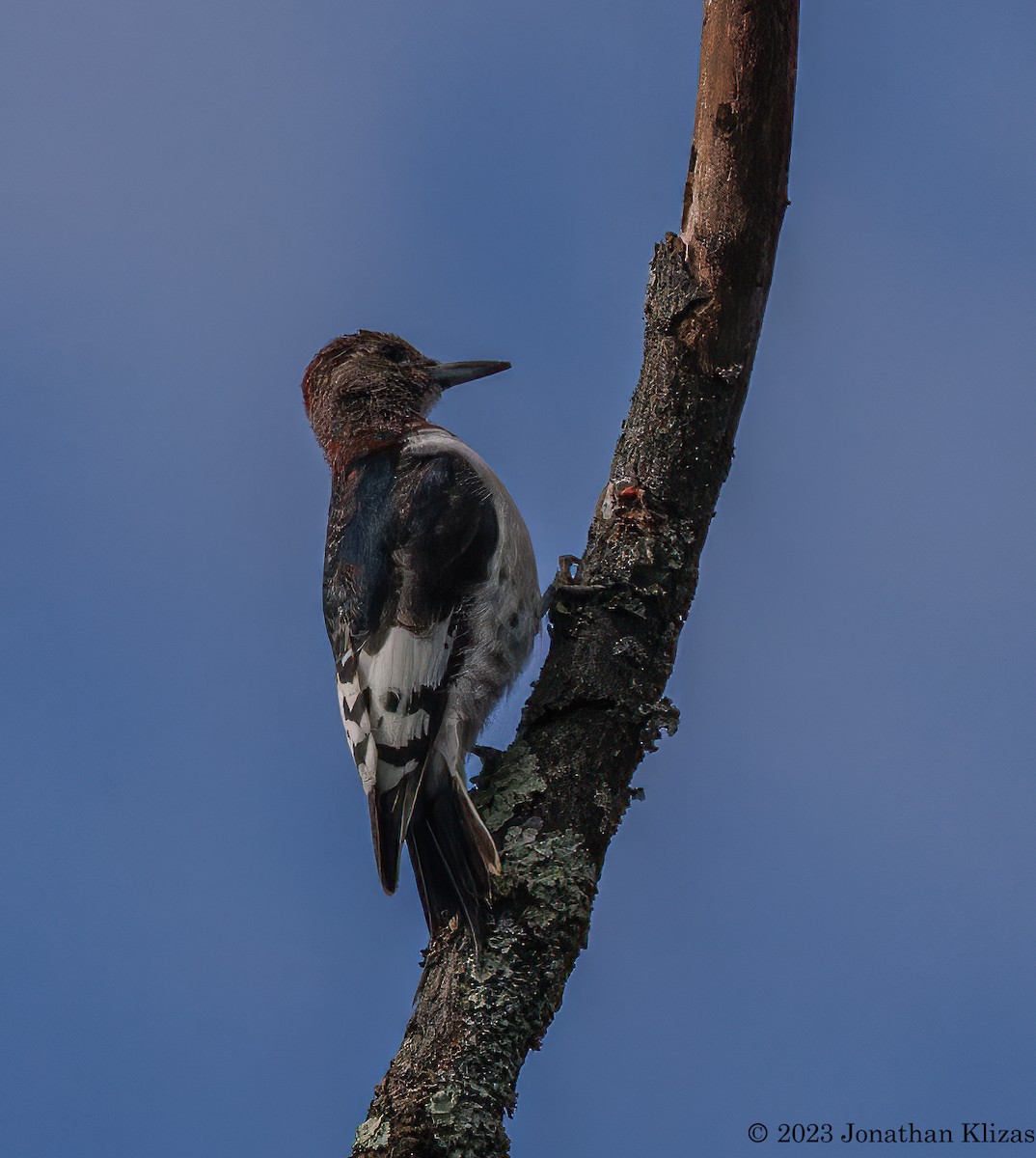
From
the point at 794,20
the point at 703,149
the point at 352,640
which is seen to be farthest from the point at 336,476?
the point at 794,20

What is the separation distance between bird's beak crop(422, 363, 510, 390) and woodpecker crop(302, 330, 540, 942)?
579mm

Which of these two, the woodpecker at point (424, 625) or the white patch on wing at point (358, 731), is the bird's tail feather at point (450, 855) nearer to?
the woodpecker at point (424, 625)

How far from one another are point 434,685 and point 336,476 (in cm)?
117

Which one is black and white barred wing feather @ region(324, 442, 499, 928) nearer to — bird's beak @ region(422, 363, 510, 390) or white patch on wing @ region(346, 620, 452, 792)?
white patch on wing @ region(346, 620, 452, 792)

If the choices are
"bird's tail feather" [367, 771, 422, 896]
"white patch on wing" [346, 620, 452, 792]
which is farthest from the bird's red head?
"bird's tail feather" [367, 771, 422, 896]

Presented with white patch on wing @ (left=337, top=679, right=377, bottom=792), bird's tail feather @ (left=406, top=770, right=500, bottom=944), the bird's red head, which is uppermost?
the bird's red head

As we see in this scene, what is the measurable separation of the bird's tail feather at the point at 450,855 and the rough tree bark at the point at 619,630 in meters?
0.04

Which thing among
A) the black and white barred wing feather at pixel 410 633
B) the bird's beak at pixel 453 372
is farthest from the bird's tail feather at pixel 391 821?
the bird's beak at pixel 453 372

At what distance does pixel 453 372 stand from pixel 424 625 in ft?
4.95

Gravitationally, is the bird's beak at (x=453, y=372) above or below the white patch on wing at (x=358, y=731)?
above

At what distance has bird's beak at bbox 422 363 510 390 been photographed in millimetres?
4988

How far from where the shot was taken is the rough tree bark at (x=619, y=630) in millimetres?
2734

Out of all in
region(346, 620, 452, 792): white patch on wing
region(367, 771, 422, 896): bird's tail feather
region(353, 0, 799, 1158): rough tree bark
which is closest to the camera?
region(353, 0, 799, 1158): rough tree bark

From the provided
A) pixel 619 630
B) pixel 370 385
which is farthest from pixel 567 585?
pixel 370 385
